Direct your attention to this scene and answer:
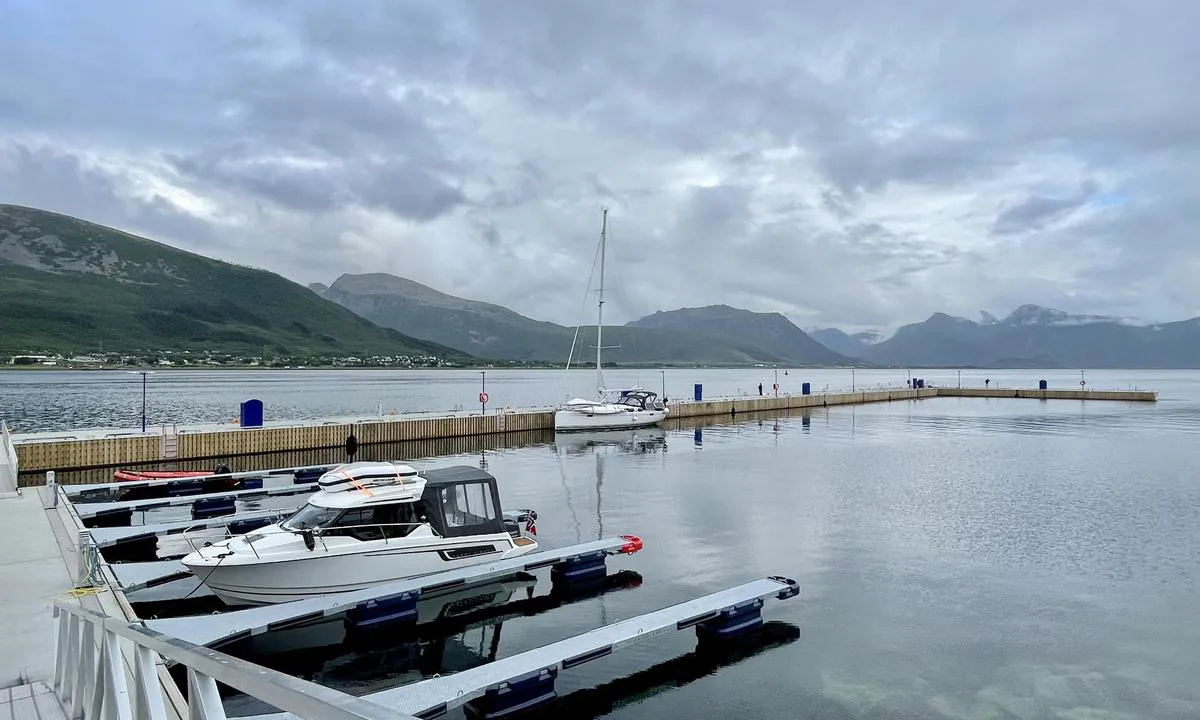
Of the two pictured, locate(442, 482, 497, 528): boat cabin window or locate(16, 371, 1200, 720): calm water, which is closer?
locate(16, 371, 1200, 720): calm water

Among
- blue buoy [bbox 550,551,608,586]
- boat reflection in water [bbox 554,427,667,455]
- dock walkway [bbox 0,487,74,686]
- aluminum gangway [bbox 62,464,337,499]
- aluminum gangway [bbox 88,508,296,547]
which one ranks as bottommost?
blue buoy [bbox 550,551,608,586]

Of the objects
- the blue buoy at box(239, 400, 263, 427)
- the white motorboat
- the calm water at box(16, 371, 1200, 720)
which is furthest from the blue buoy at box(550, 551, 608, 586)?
the blue buoy at box(239, 400, 263, 427)

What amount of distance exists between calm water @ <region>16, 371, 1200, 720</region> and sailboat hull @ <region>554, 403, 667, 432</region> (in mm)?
14571

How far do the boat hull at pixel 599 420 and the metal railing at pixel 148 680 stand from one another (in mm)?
51504

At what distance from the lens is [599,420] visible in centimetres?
6275

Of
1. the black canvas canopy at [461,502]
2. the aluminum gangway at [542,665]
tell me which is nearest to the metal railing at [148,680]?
the aluminum gangway at [542,665]

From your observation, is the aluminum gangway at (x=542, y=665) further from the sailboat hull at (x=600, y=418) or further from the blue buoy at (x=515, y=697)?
the sailboat hull at (x=600, y=418)

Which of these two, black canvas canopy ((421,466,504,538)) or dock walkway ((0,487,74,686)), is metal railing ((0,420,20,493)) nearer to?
dock walkway ((0,487,74,686))

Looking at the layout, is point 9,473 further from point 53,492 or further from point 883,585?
point 883,585

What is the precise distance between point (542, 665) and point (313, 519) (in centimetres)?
797

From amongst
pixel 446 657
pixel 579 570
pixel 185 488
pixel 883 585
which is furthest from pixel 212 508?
pixel 883 585

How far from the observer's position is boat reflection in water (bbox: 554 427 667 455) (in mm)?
51250

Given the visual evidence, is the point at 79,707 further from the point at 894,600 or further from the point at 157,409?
the point at 157,409

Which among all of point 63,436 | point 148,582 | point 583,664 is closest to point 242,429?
point 63,436
